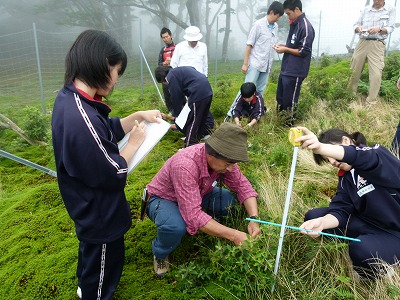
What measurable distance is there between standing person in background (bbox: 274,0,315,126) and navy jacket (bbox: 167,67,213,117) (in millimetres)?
1336

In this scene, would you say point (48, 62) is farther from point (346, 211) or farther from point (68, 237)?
point (346, 211)

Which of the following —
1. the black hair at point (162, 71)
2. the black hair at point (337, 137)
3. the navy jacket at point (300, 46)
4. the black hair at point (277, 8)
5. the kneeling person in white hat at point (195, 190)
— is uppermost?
the black hair at point (277, 8)

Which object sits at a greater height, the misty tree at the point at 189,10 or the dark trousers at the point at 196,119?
the misty tree at the point at 189,10

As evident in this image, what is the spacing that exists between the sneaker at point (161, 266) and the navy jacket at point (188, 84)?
240cm

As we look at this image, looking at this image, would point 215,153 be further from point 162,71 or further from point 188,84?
point 162,71

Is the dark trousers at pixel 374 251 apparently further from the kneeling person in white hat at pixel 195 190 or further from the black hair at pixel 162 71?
the black hair at pixel 162 71

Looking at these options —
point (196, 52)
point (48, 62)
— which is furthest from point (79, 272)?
point (48, 62)

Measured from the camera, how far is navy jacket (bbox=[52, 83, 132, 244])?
59.4 inches

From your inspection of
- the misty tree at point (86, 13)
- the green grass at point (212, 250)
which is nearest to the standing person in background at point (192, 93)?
the green grass at point (212, 250)

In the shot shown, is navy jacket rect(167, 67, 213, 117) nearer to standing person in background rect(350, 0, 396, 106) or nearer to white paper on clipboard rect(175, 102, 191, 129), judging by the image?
white paper on clipboard rect(175, 102, 191, 129)

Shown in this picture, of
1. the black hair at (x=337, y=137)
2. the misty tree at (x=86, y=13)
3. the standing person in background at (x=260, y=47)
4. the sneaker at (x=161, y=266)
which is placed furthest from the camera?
the misty tree at (x=86, y=13)

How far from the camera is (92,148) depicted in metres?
1.52

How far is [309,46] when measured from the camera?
468cm

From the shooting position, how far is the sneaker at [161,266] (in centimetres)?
240
